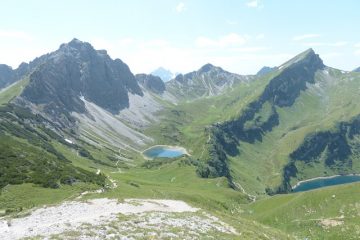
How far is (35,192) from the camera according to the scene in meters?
84.4

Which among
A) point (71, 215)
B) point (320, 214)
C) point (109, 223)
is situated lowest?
point (320, 214)

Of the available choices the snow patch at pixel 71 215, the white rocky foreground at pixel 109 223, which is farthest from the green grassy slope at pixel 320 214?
the white rocky foreground at pixel 109 223

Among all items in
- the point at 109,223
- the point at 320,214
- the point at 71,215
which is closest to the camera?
the point at 109,223

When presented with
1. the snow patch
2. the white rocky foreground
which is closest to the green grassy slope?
the snow patch

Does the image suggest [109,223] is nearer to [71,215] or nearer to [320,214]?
[71,215]

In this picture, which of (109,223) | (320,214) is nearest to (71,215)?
(109,223)

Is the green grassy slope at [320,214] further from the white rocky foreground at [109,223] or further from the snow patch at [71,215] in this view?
the white rocky foreground at [109,223]

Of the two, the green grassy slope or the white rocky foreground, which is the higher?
the white rocky foreground

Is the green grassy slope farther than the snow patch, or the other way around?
the green grassy slope

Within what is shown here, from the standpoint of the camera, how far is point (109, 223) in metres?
45.8

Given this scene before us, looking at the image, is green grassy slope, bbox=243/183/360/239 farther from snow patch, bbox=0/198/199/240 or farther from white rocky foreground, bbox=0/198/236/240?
white rocky foreground, bbox=0/198/236/240

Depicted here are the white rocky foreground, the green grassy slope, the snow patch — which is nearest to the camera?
the white rocky foreground

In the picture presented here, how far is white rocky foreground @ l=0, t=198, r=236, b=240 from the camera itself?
41.8 meters

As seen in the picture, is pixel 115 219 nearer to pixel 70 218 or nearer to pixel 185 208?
pixel 70 218
